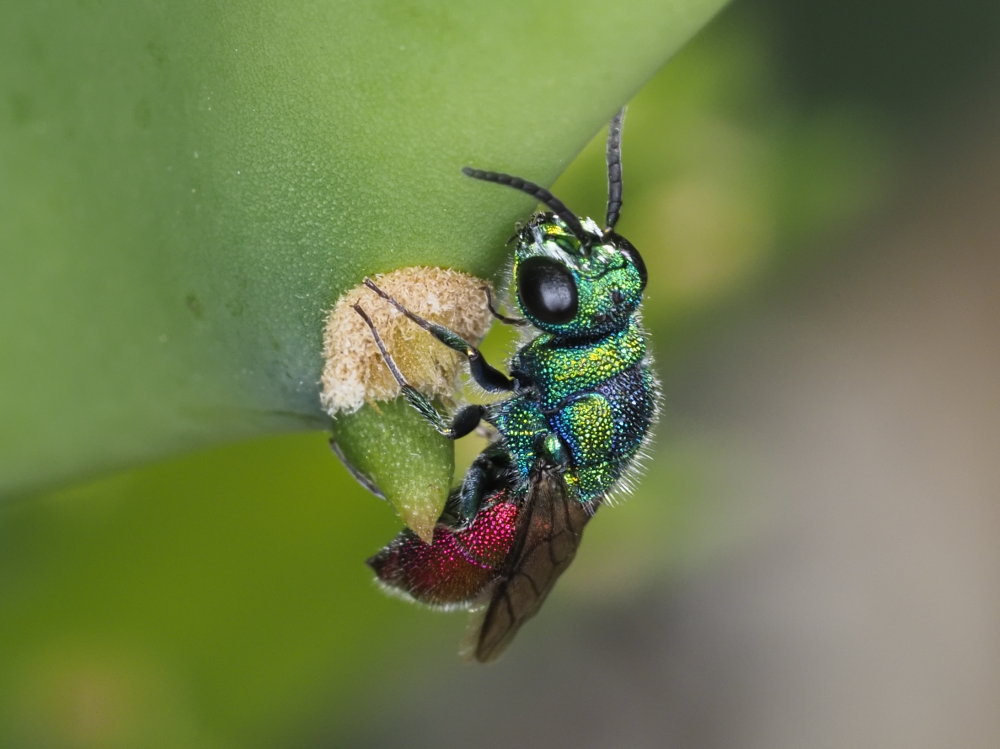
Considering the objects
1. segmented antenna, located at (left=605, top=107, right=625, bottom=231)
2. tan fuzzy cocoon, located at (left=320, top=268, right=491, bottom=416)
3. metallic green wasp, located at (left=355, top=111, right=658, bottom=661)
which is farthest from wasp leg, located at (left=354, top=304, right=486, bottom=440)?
segmented antenna, located at (left=605, top=107, right=625, bottom=231)

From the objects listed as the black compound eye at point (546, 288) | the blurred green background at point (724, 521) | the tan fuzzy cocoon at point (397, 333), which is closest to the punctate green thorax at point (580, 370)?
the black compound eye at point (546, 288)

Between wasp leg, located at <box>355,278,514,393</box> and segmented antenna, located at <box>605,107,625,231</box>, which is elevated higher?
segmented antenna, located at <box>605,107,625,231</box>

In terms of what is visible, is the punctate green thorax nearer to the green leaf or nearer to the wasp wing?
the wasp wing

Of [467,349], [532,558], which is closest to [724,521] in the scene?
[532,558]

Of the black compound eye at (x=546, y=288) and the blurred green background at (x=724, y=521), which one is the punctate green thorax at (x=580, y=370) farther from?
the blurred green background at (x=724, y=521)

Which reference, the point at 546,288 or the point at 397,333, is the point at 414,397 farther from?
the point at 546,288

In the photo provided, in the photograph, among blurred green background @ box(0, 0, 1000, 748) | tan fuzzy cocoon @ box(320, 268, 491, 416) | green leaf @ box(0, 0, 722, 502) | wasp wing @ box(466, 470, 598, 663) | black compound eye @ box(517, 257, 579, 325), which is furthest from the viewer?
blurred green background @ box(0, 0, 1000, 748)
